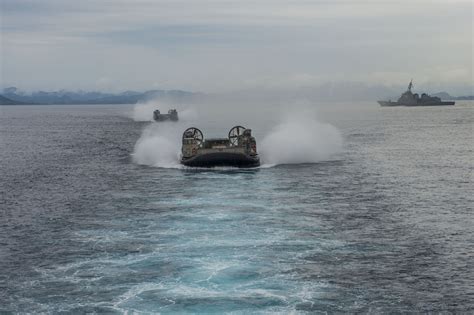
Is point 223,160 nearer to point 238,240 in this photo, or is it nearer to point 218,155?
point 218,155

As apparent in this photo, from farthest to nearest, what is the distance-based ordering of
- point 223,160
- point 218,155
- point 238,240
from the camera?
point 223,160, point 218,155, point 238,240

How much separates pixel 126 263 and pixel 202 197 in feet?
89.6

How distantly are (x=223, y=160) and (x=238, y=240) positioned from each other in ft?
145

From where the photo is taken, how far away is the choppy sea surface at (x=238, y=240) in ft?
125

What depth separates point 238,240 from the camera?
51625mm

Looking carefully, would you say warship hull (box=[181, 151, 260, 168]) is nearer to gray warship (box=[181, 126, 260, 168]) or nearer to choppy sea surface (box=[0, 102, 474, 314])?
gray warship (box=[181, 126, 260, 168])

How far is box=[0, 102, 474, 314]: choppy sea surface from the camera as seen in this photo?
125 ft

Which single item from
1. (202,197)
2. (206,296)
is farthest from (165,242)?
(202,197)

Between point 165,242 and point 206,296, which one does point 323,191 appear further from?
point 206,296

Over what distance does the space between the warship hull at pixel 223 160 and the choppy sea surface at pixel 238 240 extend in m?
1.44

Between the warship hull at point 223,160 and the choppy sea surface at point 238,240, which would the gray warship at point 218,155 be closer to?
the warship hull at point 223,160

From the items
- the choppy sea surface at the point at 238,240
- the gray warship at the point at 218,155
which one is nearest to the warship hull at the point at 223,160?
the gray warship at the point at 218,155

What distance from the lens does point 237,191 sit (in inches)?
2987

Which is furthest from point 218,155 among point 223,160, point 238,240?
point 238,240
